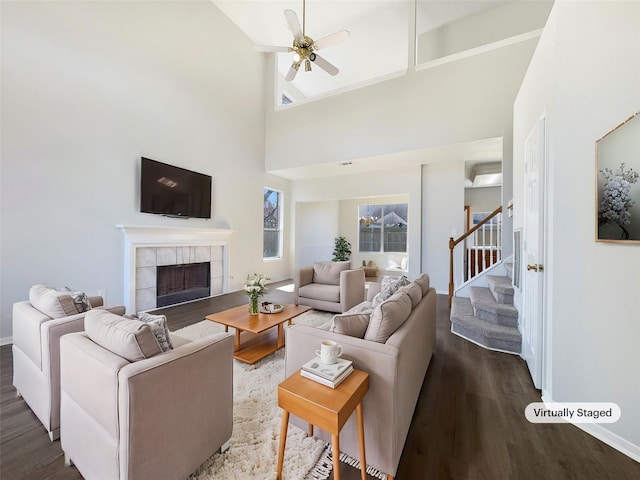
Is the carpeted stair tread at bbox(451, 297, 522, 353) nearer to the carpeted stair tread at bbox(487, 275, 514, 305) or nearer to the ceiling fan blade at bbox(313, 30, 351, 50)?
the carpeted stair tread at bbox(487, 275, 514, 305)

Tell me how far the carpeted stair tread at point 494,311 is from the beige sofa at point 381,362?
1767 millimetres

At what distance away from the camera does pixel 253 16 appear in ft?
16.8

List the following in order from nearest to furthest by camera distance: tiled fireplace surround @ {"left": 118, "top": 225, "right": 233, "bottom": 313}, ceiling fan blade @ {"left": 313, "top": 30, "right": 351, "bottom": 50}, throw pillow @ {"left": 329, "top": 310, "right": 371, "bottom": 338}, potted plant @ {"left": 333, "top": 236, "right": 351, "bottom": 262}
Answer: throw pillow @ {"left": 329, "top": 310, "right": 371, "bottom": 338}
ceiling fan blade @ {"left": 313, "top": 30, "right": 351, "bottom": 50}
tiled fireplace surround @ {"left": 118, "top": 225, "right": 233, "bottom": 313}
potted plant @ {"left": 333, "top": 236, "right": 351, "bottom": 262}

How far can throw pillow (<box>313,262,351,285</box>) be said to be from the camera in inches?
171

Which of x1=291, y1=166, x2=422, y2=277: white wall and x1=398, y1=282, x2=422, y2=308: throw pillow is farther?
x1=291, y1=166, x2=422, y2=277: white wall

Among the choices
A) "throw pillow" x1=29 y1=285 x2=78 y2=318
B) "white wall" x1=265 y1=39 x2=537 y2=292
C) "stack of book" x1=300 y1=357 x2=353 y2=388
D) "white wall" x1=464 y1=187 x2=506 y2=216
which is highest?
"white wall" x1=265 y1=39 x2=537 y2=292

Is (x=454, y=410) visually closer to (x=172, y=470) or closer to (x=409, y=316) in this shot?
Result: (x=409, y=316)

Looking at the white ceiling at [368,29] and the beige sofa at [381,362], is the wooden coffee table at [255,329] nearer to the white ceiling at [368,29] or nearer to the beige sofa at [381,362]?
the beige sofa at [381,362]

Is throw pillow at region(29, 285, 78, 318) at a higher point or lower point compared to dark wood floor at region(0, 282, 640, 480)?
higher

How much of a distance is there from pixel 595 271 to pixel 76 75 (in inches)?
222

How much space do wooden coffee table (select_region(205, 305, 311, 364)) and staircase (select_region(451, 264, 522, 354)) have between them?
201 centimetres

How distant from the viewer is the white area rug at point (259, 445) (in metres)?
1.31

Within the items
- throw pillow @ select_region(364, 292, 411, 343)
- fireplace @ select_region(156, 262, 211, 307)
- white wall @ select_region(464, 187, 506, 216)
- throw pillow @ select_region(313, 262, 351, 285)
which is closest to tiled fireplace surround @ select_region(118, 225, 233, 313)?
fireplace @ select_region(156, 262, 211, 307)

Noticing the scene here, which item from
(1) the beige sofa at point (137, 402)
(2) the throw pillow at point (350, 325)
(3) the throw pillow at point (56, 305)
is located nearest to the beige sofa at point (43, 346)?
(3) the throw pillow at point (56, 305)
